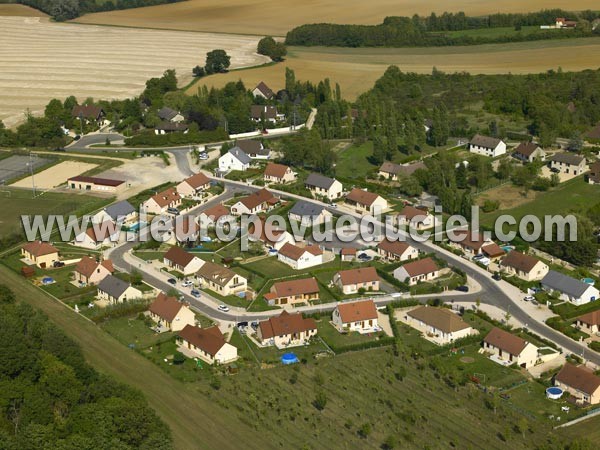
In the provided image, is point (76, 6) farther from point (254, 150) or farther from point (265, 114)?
point (254, 150)

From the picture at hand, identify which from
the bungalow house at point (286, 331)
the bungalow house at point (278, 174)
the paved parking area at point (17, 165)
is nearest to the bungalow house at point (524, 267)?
the bungalow house at point (286, 331)

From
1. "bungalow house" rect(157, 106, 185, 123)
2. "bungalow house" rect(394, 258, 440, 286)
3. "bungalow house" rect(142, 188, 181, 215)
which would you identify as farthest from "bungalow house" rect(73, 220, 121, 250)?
"bungalow house" rect(157, 106, 185, 123)

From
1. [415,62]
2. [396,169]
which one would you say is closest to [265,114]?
[396,169]

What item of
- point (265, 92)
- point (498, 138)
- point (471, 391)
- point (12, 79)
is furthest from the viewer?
point (12, 79)

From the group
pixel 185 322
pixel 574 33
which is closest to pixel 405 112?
pixel 574 33

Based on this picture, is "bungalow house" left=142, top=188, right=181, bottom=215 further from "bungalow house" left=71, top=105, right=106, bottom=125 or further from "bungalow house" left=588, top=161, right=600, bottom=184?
"bungalow house" left=588, top=161, right=600, bottom=184

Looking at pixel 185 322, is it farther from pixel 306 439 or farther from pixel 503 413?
pixel 503 413

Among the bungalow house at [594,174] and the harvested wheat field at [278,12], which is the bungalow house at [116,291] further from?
the harvested wheat field at [278,12]
